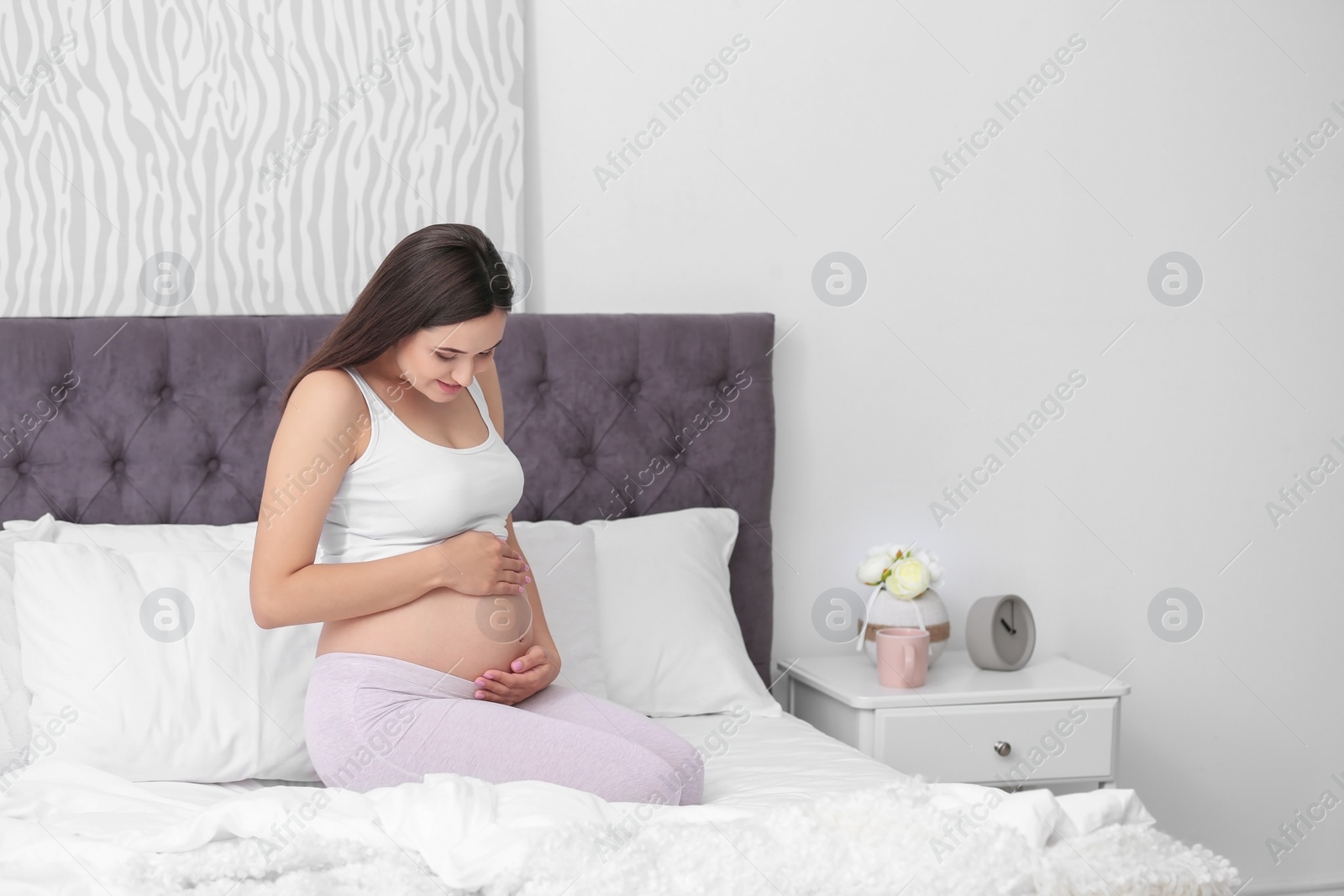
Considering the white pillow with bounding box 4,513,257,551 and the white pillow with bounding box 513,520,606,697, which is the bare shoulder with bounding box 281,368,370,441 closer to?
the white pillow with bounding box 4,513,257,551

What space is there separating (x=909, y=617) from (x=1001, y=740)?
294 millimetres

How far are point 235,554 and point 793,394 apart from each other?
4.00 ft

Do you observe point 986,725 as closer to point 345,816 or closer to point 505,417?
point 505,417

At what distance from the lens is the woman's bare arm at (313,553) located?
1.60 m

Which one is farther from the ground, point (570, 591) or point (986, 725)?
point (570, 591)

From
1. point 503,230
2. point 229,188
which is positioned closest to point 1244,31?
point 503,230

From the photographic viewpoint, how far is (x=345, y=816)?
1.30 m

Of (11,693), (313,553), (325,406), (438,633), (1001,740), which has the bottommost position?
(1001,740)

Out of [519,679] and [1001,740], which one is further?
[1001,740]

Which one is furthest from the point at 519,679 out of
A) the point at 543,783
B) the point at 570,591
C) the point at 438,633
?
the point at 570,591

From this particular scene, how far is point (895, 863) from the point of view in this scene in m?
1.24

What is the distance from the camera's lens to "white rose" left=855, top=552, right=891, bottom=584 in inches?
96.5

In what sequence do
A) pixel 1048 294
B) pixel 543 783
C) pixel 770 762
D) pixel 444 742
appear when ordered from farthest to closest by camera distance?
pixel 1048 294
pixel 770 762
pixel 444 742
pixel 543 783

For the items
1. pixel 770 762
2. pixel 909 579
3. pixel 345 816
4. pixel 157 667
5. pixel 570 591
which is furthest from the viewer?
pixel 909 579
